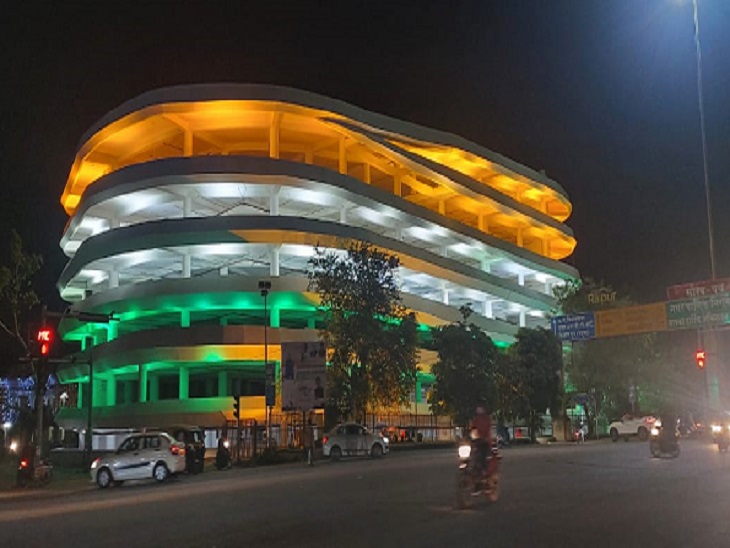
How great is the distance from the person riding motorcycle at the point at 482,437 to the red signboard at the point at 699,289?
21.4 metres

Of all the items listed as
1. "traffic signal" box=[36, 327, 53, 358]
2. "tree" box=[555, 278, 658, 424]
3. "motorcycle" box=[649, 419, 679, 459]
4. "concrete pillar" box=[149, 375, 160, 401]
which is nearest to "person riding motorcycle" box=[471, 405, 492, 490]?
"traffic signal" box=[36, 327, 53, 358]

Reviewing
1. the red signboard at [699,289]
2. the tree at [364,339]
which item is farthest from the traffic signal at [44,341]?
the red signboard at [699,289]

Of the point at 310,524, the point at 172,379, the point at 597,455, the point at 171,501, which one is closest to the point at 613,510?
the point at 310,524

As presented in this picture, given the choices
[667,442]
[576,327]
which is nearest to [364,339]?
[576,327]

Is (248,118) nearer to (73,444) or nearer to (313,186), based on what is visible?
(313,186)

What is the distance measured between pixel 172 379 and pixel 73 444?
17.8m

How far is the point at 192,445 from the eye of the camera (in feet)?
98.3

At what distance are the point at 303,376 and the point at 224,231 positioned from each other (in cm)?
2239

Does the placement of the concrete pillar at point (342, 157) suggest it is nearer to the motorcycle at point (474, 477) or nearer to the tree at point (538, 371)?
the tree at point (538, 371)

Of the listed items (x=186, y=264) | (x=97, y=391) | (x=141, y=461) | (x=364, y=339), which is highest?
(x=186, y=264)

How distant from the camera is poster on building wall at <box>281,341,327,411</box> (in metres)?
34.3

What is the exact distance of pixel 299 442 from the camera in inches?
1754

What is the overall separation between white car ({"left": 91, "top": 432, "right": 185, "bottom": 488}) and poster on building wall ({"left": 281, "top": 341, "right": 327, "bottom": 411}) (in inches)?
321

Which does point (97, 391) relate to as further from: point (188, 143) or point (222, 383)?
point (188, 143)
